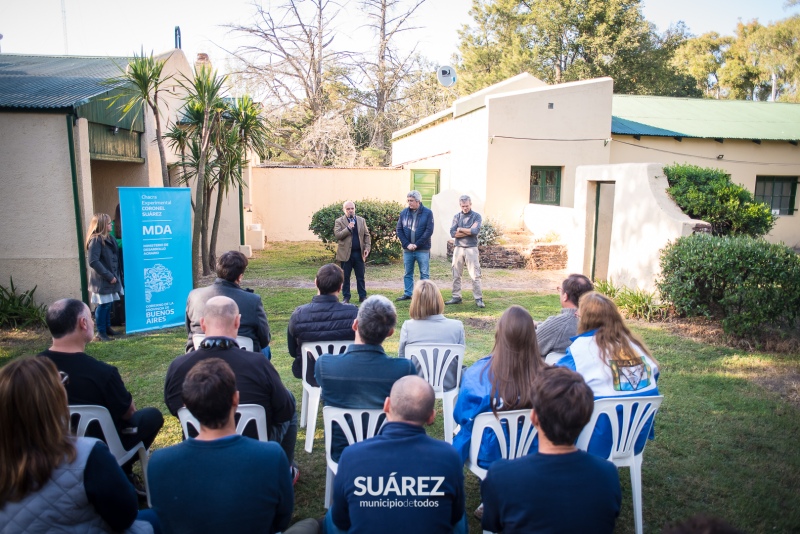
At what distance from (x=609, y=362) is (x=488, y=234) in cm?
1026

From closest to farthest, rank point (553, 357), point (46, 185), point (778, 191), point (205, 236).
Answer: point (553, 357), point (46, 185), point (205, 236), point (778, 191)

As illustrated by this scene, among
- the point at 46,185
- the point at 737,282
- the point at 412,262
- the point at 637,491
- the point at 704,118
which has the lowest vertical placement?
the point at 637,491

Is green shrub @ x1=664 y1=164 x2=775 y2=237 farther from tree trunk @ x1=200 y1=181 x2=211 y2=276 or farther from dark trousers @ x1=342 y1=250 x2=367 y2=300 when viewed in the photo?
tree trunk @ x1=200 y1=181 x2=211 y2=276

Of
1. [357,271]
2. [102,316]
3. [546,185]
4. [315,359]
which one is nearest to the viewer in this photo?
[315,359]

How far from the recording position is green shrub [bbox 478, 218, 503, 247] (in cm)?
1320

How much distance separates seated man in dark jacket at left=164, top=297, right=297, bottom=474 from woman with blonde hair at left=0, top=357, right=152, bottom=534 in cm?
89

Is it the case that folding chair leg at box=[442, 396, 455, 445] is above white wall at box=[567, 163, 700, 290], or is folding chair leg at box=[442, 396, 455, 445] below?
below

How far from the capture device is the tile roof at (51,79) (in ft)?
24.5

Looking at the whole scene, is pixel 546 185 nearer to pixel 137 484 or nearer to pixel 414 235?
pixel 414 235

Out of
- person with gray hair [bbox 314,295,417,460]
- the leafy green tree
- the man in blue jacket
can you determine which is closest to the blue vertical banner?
the man in blue jacket

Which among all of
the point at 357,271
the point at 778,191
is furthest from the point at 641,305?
the point at 778,191

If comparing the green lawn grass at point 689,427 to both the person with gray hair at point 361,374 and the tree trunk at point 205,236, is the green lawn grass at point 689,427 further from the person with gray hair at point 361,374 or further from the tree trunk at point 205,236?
the tree trunk at point 205,236

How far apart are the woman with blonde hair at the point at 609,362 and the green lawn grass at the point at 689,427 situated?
2.58 feet

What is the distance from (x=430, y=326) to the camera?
160 inches
